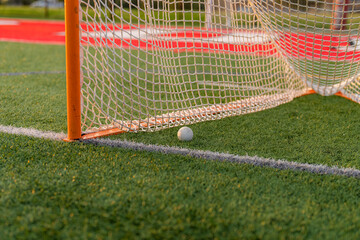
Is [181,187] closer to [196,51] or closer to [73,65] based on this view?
[73,65]

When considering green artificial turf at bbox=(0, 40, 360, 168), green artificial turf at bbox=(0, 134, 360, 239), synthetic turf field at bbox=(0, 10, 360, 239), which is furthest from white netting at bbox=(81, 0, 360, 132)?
green artificial turf at bbox=(0, 134, 360, 239)

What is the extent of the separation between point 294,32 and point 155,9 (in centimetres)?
113

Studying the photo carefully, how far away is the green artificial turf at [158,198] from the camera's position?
1424mm

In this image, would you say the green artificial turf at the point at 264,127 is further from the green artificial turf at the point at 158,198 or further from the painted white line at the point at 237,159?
the green artificial turf at the point at 158,198

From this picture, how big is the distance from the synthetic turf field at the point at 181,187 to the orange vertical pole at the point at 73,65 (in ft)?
0.44

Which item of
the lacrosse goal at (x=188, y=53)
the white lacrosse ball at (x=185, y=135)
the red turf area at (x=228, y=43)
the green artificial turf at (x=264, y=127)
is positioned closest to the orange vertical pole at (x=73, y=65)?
the lacrosse goal at (x=188, y=53)

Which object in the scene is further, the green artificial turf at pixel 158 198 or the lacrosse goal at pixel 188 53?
the lacrosse goal at pixel 188 53

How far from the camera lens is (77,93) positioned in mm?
2207

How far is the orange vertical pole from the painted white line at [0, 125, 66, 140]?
0.41 feet

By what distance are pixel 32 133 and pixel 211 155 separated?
111 centimetres

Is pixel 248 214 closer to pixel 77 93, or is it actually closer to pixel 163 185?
pixel 163 185

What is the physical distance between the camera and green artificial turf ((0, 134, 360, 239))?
4.67ft

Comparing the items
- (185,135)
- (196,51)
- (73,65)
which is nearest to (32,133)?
(73,65)

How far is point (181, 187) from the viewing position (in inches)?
69.4
